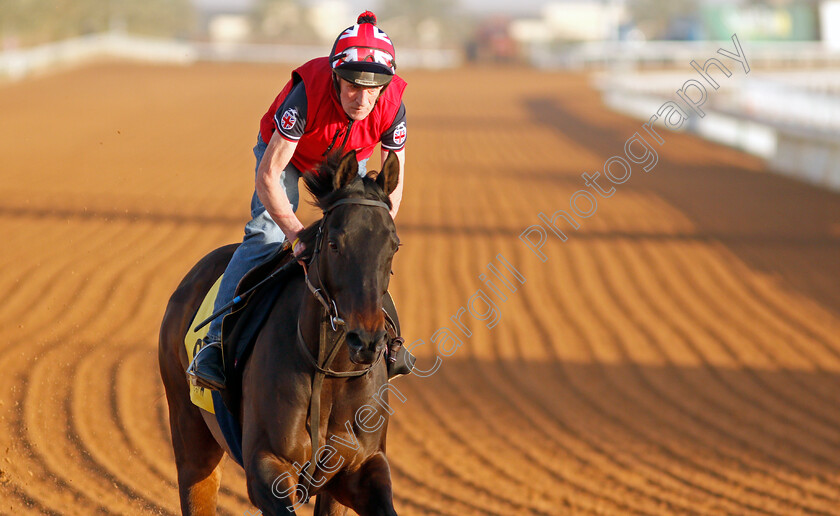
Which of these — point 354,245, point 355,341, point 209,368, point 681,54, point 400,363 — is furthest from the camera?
point 681,54

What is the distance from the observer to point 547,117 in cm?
3178

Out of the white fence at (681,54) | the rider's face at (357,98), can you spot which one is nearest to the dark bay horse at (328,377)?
the rider's face at (357,98)

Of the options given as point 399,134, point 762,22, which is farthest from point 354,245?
point 762,22

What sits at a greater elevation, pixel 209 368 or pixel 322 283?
pixel 322 283

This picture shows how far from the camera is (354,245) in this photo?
331 cm

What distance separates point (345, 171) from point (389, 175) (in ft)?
0.64

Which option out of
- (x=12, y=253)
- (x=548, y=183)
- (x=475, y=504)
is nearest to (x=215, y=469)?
(x=475, y=504)

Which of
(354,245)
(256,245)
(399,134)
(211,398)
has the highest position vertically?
(399,134)

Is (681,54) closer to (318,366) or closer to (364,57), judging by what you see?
(364,57)

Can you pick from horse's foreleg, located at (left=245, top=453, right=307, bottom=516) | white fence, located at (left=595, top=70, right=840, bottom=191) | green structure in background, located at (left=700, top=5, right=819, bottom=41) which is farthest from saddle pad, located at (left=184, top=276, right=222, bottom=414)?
green structure in background, located at (left=700, top=5, right=819, bottom=41)

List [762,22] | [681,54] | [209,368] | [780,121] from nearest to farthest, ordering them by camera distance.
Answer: [209,368] → [780,121] → [762,22] → [681,54]

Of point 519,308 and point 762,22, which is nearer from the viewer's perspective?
point 519,308

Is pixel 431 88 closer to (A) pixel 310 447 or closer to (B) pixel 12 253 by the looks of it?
(B) pixel 12 253

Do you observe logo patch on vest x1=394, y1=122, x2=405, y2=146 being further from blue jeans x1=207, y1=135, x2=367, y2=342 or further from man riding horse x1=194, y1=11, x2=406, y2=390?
blue jeans x1=207, y1=135, x2=367, y2=342
